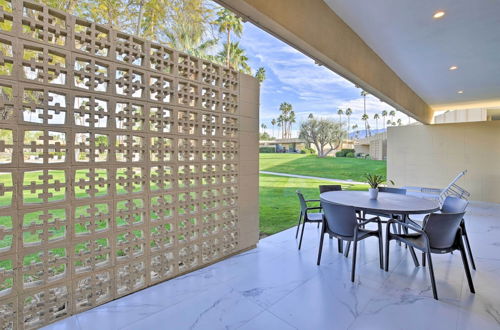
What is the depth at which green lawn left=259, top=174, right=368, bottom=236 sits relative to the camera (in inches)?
204

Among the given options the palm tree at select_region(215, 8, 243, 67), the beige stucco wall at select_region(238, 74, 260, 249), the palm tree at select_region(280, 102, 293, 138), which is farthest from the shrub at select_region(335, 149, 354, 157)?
the beige stucco wall at select_region(238, 74, 260, 249)

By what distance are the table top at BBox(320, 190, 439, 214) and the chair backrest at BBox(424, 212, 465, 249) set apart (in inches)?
11.4

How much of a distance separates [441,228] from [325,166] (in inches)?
501

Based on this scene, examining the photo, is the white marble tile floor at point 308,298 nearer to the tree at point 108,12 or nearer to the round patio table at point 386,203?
the round patio table at point 386,203

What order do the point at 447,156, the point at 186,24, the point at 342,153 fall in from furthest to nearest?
the point at 342,153 < the point at 447,156 < the point at 186,24

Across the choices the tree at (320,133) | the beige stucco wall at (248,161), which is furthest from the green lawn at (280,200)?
the tree at (320,133)

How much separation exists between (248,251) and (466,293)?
2.38 meters

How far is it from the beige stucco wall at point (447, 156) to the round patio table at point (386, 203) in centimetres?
560

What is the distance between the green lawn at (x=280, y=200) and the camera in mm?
5178

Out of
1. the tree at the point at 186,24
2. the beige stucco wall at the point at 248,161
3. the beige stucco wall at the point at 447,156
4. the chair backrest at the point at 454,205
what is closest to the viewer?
the chair backrest at the point at 454,205

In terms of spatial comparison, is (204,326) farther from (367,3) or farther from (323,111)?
(323,111)

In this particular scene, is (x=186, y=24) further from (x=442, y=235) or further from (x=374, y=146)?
(x=374, y=146)

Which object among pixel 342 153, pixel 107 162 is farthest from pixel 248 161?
pixel 342 153

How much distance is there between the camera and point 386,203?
10.2ft
